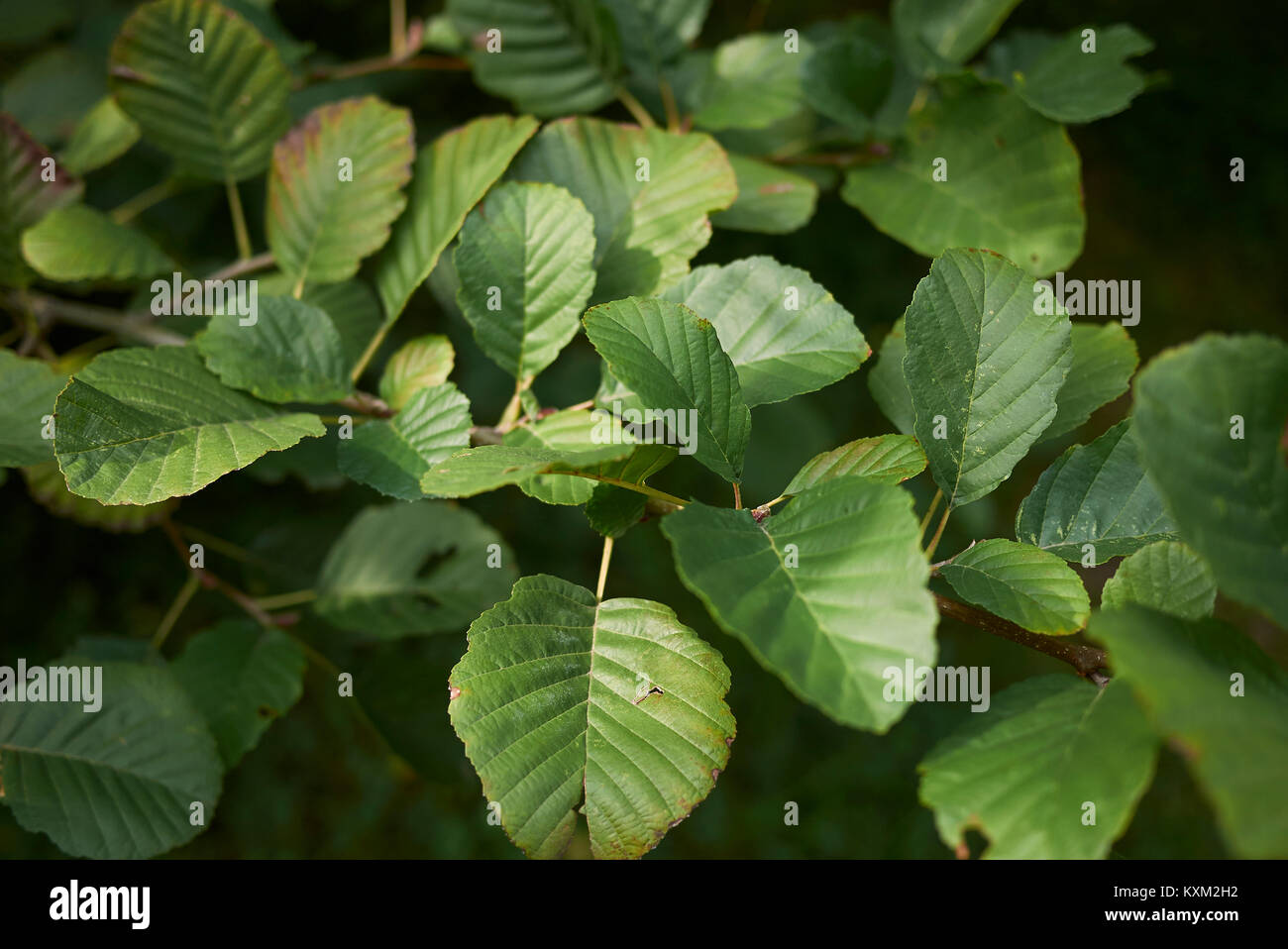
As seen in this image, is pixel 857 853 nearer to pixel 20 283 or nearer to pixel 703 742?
pixel 703 742

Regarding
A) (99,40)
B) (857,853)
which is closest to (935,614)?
(99,40)

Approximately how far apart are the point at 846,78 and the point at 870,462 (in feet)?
2.12

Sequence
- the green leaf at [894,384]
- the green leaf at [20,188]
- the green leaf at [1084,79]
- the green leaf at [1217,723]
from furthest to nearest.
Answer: the green leaf at [20,188] < the green leaf at [1084,79] < the green leaf at [894,384] < the green leaf at [1217,723]

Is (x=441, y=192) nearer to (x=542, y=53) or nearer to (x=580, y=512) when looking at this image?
(x=542, y=53)

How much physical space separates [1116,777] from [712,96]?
100 cm

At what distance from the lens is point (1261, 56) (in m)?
3.14

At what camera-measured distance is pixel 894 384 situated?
93 centimetres

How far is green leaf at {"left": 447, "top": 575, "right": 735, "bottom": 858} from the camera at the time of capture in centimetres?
75

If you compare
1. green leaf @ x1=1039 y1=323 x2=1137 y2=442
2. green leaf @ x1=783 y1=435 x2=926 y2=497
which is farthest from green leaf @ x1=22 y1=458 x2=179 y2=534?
green leaf @ x1=1039 y1=323 x2=1137 y2=442

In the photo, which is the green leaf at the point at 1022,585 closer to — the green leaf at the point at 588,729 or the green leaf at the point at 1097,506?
the green leaf at the point at 1097,506

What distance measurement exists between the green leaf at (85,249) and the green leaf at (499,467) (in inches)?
27.2

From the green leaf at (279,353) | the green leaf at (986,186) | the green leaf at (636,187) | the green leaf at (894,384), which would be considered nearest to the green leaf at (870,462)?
the green leaf at (894,384)

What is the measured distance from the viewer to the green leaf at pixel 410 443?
0.82 meters

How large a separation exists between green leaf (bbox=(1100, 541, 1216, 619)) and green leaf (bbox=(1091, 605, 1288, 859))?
0.11 metres
